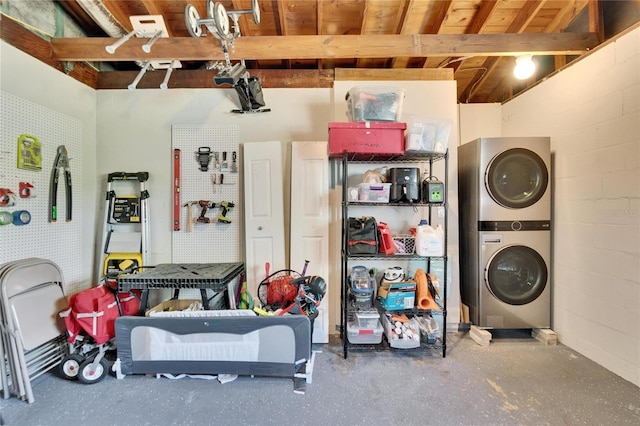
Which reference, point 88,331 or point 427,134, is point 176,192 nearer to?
point 88,331

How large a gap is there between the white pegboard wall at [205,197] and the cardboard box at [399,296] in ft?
4.77

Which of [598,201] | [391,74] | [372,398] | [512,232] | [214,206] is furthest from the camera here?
[391,74]

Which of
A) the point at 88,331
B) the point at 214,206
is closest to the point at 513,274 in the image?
the point at 214,206

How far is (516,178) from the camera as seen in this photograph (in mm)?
2455

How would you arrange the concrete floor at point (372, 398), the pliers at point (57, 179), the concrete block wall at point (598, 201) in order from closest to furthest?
1. the concrete floor at point (372, 398)
2. the concrete block wall at point (598, 201)
3. the pliers at point (57, 179)

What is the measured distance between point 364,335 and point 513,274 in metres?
1.48

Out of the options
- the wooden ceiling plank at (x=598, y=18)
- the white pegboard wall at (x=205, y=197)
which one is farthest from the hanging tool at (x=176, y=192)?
the wooden ceiling plank at (x=598, y=18)

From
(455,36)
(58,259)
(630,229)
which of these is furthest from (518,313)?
(58,259)

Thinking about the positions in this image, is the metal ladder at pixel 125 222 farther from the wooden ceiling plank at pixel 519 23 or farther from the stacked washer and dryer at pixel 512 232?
the wooden ceiling plank at pixel 519 23

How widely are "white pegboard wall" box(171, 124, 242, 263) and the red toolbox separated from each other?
3.64 ft

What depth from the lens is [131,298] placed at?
2.14 m

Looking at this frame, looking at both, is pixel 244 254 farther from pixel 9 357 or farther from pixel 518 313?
pixel 518 313

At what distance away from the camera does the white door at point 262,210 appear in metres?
2.58

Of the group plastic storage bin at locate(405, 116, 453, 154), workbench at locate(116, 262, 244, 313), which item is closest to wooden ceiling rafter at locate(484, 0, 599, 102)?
plastic storage bin at locate(405, 116, 453, 154)
